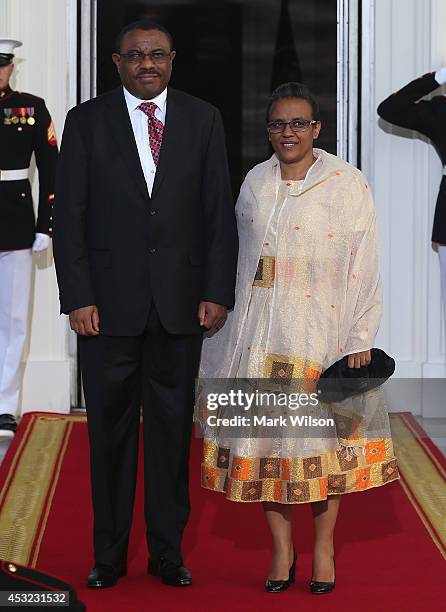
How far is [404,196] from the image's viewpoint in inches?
256

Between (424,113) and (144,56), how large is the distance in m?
2.74

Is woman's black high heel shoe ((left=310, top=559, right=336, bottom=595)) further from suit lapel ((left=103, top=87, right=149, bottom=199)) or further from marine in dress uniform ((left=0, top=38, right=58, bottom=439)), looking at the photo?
marine in dress uniform ((left=0, top=38, right=58, bottom=439))

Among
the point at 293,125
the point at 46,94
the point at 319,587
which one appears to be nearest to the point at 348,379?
the point at 319,587

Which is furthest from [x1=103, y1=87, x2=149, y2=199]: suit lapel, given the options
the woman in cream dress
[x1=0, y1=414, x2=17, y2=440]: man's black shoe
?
[x1=0, y1=414, x2=17, y2=440]: man's black shoe

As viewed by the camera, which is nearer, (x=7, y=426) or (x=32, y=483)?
(x=32, y=483)

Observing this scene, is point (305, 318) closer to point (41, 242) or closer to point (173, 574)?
point (173, 574)

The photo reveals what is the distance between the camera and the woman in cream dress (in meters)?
3.72

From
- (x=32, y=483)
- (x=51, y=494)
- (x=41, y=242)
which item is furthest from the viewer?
(x=41, y=242)

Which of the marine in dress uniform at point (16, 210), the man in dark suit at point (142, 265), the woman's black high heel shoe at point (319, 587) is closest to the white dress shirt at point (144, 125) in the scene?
the man in dark suit at point (142, 265)

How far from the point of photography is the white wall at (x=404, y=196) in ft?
21.1

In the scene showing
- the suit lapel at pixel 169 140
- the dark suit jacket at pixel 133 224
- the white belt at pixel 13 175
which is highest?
the white belt at pixel 13 175

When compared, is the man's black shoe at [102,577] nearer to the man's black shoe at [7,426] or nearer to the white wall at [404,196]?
the man's black shoe at [7,426]

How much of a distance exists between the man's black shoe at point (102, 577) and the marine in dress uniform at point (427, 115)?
2842 millimetres

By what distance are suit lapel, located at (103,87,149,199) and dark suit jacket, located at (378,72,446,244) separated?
261 cm
